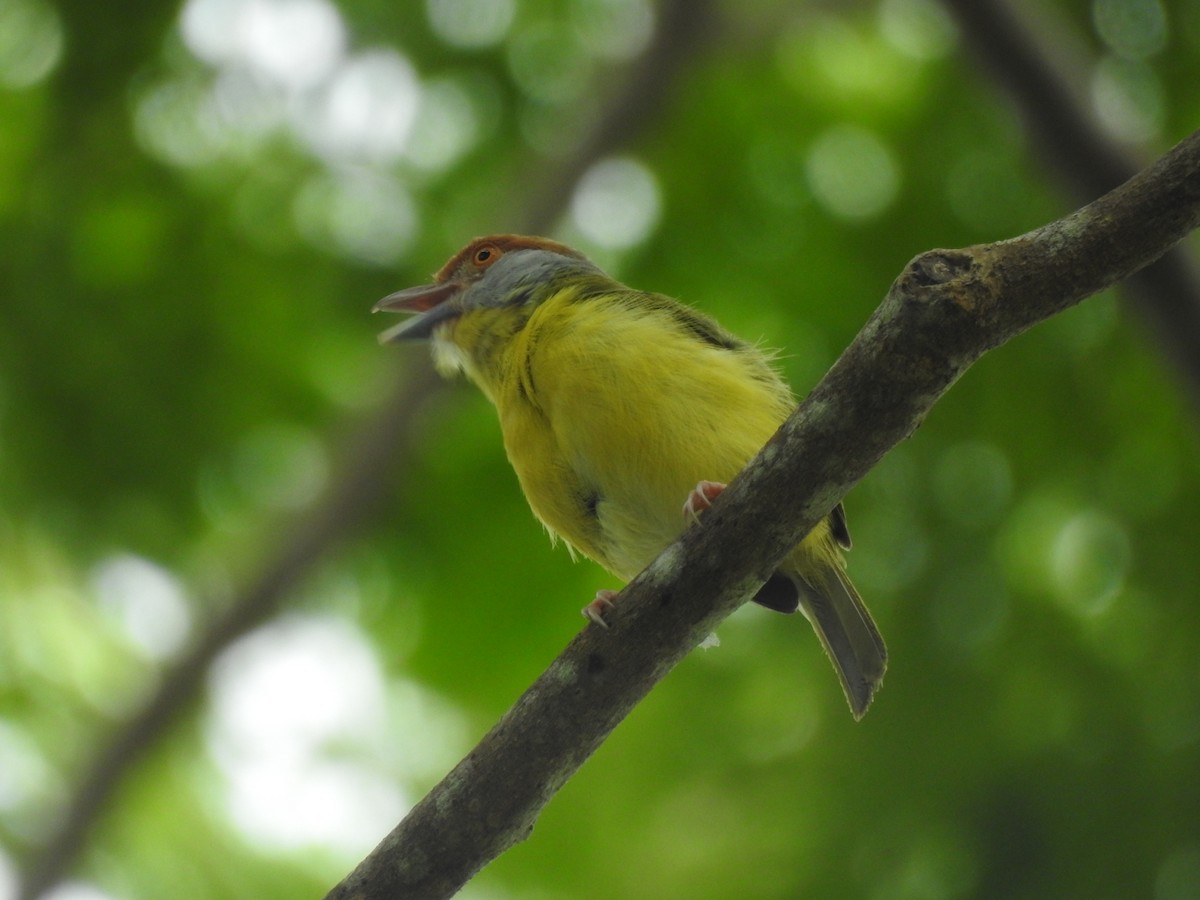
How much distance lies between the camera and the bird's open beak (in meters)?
5.36

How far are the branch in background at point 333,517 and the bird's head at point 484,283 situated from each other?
3.89ft

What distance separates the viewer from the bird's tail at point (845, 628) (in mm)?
4344

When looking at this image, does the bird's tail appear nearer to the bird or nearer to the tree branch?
the bird

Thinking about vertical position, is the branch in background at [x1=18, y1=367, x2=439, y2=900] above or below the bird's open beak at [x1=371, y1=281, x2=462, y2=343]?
below

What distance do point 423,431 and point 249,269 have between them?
4.12 feet

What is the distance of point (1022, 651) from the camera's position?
622cm

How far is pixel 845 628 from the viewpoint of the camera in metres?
4.38

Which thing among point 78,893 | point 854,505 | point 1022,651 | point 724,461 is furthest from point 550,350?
point 78,893

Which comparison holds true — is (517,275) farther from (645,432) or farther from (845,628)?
(845,628)

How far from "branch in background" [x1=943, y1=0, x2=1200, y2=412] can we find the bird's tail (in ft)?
7.50

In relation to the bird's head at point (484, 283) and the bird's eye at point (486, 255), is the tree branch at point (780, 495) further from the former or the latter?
the bird's eye at point (486, 255)

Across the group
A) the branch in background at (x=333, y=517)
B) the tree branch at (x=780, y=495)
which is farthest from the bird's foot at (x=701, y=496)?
the branch in background at (x=333, y=517)

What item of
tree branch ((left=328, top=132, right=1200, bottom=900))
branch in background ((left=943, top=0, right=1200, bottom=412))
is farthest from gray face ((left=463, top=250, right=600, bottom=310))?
tree branch ((left=328, top=132, right=1200, bottom=900))

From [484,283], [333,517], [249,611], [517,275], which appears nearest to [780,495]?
[517,275]
